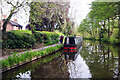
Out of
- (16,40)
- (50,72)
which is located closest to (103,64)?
(50,72)

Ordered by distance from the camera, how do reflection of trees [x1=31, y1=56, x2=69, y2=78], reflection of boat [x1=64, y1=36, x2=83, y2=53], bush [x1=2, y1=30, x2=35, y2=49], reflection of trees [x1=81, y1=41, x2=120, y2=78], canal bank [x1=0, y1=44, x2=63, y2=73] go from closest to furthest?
1. reflection of trees [x1=31, y1=56, x2=69, y2=78]
2. reflection of trees [x1=81, y1=41, x2=120, y2=78]
3. canal bank [x1=0, y1=44, x2=63, y2=73]
4. bush [x1=2, y1=30, x2=35, y2=49]
5. reflection of boat [x1=64, y1=36, x2=83, y2=53]

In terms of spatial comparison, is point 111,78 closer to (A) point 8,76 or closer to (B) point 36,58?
(A) point 8,76

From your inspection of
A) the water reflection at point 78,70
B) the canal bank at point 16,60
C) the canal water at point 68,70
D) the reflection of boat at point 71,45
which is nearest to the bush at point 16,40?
the canal bank at point 16,60

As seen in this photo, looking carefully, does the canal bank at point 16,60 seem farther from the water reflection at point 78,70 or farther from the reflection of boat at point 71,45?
the reflection of boat at point 71,45

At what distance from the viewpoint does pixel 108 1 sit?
66.6 feet

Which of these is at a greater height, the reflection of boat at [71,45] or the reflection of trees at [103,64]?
the reflection of boat at [71,45]

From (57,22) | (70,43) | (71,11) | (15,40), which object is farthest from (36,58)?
(57,22)

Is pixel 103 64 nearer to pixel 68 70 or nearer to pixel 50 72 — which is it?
pixel 68 70

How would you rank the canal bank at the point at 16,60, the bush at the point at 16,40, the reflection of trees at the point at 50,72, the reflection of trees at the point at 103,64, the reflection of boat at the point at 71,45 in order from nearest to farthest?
the reflection of trees at the point at 50,72 → the reflection of trees at the point at 103,64 → the canal bank at the point at 16,60 → the bush at the point at 16,40 → the reflection of boat at the point at 71,45

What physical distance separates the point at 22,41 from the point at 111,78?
9876 mm

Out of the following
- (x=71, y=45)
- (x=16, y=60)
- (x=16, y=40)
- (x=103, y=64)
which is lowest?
(x=103, y=64)

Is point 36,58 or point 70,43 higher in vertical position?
point 70,43

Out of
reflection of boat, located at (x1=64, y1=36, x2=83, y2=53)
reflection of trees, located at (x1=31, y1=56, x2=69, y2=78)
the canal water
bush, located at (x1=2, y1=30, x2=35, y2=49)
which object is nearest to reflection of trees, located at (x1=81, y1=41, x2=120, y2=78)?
the canal water

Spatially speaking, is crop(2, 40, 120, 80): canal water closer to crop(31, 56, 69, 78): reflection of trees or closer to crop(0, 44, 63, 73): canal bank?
crop(31, 56, 69, 78): reflection of trees
